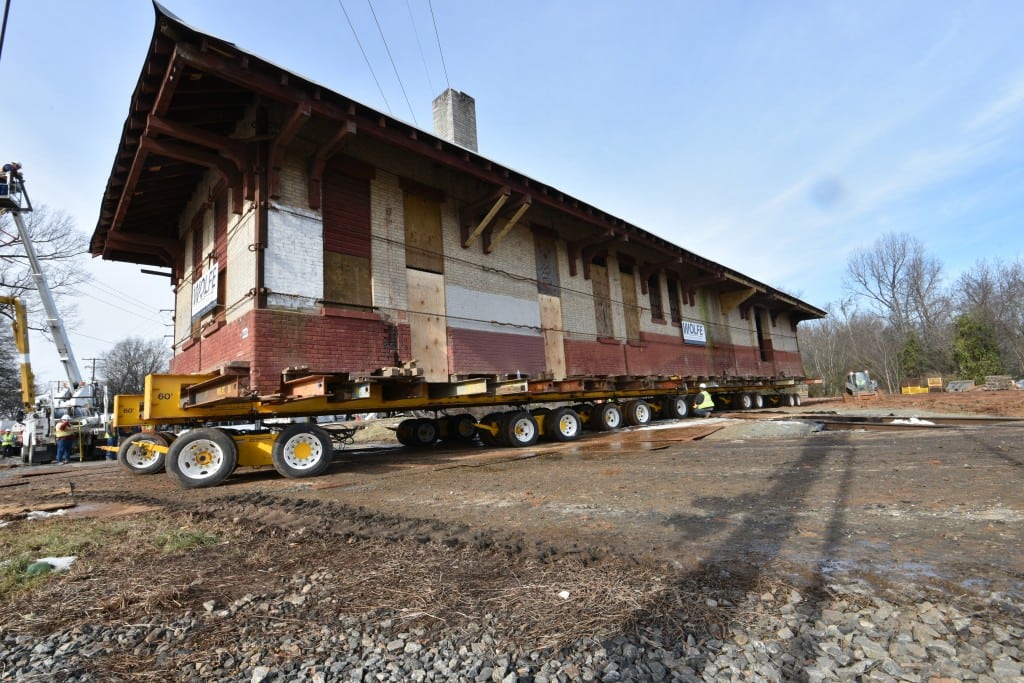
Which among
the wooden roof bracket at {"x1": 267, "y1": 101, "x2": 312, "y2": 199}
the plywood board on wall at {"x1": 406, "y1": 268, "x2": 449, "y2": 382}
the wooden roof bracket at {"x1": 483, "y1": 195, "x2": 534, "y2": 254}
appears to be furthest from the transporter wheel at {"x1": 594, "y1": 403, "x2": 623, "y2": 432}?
the wooden roof bracket at {"x1": 267, "y1": 101, "x2": 312, "y2": 199}

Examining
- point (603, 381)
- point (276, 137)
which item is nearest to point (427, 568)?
point (276, 137)

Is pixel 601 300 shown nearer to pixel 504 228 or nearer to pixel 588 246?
pixel 588 246

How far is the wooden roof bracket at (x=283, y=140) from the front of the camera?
348 inches

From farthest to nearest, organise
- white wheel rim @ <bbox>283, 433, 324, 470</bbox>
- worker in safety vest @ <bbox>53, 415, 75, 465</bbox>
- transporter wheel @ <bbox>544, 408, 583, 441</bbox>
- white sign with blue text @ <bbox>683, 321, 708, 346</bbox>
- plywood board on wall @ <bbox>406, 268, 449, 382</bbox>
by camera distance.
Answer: white sign with blue text @ <bbox>683, 321, 708, 346</bbox> → worker in safety vest @ <bbox>53, 415, 75, 465</bbox> → transporter wheel @ <bbox>544, 408, 583, 441</bbox> → plywood board on wall @ <bbox>406, 268, 449, 382</bbox> → white wheel rim @ <bbox>283, 433, 324, 470</bbox>

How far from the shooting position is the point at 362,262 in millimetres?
10609

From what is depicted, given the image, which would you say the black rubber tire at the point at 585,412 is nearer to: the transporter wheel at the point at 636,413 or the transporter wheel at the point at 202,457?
the transporter wheel at the point at 636,413

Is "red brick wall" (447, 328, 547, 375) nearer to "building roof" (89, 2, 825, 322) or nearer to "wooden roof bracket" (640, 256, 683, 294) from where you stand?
"building roof" (89, 2, 825, 322)

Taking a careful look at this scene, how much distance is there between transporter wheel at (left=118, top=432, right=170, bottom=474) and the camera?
10188mm

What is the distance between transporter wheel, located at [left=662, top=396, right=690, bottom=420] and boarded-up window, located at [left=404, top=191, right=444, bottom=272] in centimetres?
1141

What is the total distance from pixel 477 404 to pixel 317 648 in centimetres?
1051

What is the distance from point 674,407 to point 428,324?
38.5 ft

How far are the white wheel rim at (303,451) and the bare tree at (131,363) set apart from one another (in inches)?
2706

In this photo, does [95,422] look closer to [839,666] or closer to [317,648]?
[317,648]

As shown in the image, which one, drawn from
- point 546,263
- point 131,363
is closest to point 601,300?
point 546,263
